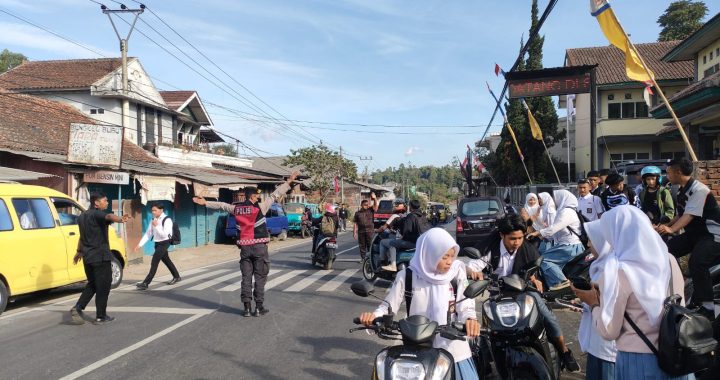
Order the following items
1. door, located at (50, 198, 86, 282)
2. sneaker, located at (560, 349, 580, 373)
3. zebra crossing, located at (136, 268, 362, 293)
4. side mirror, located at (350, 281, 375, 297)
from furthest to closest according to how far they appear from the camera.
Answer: zebra crossing, located at (136, 268, 362, 293)
door, located at (50, 198, 86, 282)
sneaker, located at (560, 349, 580, 373)
side mirror, located at (350, 281, 375, 297)

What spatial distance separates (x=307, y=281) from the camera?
450 inches

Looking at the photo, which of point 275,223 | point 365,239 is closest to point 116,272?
point 365,239

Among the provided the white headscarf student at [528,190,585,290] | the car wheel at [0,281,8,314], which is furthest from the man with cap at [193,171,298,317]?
the white headscarf student at [528,190,585,290]

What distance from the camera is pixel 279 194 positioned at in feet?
25.1

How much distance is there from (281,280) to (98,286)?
15.0 feet

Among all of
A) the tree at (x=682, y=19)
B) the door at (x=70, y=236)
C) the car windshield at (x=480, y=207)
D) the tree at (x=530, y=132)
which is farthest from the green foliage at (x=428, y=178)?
the door at (x=70, y=236)

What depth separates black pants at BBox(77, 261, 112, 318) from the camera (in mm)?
7543

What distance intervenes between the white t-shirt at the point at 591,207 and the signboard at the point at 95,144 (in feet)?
39.0

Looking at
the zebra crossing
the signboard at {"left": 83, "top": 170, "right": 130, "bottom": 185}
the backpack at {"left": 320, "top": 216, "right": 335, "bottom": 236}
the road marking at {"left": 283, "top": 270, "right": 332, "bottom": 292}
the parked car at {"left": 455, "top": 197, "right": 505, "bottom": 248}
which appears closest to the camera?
the road marking at {"left": 283, "top": 270, "right": 332, "bottom": 292}

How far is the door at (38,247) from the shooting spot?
28.2 ft

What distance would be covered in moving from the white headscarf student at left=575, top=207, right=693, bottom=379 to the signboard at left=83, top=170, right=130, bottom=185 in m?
14.1

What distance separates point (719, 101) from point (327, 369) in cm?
1337

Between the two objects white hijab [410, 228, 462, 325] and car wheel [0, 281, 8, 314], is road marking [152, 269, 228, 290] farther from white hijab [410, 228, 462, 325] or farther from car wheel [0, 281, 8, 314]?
white hijab [410, 228, 462, 325]

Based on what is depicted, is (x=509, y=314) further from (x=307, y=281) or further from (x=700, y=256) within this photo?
(x=307, y=281)
